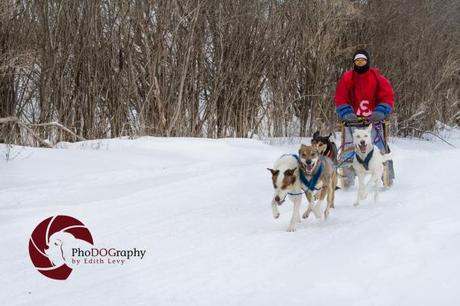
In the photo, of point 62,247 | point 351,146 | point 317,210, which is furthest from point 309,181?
point 351,146

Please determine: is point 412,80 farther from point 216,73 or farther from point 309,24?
point 216,73

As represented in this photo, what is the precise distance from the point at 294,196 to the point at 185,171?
3.24 metres

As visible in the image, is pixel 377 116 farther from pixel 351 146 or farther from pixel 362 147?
pixel 362 147

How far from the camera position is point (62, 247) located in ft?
14.5

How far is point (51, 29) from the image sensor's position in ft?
32.0

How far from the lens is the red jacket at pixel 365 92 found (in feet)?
24.3

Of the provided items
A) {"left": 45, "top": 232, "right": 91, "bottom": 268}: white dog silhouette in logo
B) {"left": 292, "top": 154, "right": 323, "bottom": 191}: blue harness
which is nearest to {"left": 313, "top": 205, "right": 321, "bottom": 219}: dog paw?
{"left": 292, "top": 154, "right": 323, "bottom": 191}: blue harness

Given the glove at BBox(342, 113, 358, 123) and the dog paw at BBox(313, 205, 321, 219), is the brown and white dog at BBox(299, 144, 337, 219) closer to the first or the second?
the dog paw at BBox(313, 205, 321, 219)

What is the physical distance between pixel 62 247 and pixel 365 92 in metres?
4.57

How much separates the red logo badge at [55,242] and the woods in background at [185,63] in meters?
3.83

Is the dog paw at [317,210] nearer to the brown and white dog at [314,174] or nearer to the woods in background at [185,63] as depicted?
the brown and white dog at [314,174]

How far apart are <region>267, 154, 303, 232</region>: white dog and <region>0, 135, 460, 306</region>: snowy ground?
0.17 m

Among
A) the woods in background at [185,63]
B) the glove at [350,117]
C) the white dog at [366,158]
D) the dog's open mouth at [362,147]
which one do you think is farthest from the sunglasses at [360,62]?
the woods in background at [185,63]

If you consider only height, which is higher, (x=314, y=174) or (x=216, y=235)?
(x=314, y=174)
